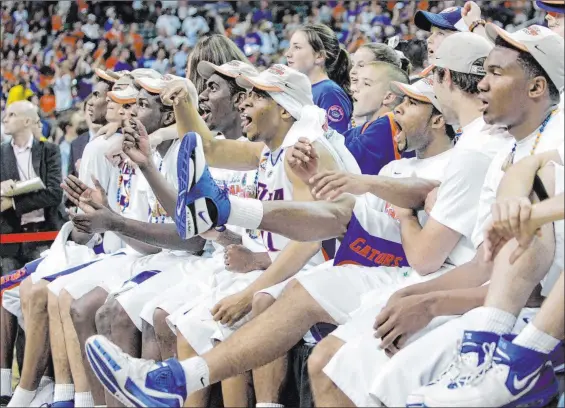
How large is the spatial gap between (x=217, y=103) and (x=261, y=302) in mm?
1488

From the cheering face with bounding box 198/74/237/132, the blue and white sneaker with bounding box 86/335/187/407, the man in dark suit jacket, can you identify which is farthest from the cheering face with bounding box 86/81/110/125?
the blue and white sneaker with bounding box 86/335/187/407

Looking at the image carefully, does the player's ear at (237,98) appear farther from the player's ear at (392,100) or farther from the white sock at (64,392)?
the white sock at (64,392)

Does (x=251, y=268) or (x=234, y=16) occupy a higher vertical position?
(x=251, y=268)

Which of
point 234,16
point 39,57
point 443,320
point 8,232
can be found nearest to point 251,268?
point 443,320

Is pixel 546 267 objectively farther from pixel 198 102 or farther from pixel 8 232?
pixel 8 232

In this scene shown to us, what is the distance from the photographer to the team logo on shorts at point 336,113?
5.14 m

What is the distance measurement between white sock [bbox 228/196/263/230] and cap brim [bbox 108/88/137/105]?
2.09m

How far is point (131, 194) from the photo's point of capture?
528 cm

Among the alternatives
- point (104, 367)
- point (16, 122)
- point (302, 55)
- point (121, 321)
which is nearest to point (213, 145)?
point (121, 321)

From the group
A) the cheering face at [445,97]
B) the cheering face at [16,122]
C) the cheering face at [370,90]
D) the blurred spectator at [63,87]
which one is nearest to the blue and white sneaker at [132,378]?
the cheering face at [445,97]

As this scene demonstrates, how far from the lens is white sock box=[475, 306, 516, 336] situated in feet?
9.30

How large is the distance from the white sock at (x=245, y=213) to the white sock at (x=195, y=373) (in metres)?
0.49

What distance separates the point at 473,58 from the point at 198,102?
184 centimetres

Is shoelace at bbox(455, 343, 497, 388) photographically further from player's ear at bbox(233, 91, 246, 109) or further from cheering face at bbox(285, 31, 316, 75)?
cheering face at bbox(285, 31, 316, 75)
